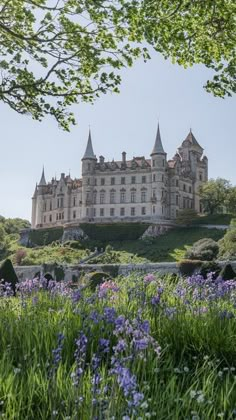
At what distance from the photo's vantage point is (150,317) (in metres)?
5.70

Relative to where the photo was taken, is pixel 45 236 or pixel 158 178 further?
pixel 158 178

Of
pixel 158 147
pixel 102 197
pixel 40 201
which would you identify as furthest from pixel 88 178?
pixel 158 147

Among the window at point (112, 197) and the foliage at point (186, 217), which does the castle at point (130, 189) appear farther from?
the foliage at point (186, 217)

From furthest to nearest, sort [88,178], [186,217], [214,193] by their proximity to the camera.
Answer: [88,178], [214,193], [186,217]

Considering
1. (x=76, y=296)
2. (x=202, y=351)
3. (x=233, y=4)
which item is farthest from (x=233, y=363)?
(x=233, y=4)

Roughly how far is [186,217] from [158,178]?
8897mm

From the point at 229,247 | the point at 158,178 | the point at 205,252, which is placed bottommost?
the point at 205,252

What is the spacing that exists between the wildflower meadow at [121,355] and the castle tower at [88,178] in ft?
261

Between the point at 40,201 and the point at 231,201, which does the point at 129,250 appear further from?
the point at 40,201

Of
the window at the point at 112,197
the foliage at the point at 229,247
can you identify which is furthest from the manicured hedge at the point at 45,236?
the foliage at the point at 229,247

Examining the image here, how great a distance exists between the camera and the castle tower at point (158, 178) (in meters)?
82.4

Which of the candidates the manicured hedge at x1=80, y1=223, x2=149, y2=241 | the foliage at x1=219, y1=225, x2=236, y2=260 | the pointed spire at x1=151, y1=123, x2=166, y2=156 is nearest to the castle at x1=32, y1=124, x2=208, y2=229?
the pointed spire at x1=151, y1=123, x2=166, y2=156

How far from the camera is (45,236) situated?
82062mm

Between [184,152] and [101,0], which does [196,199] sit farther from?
[101,0]
